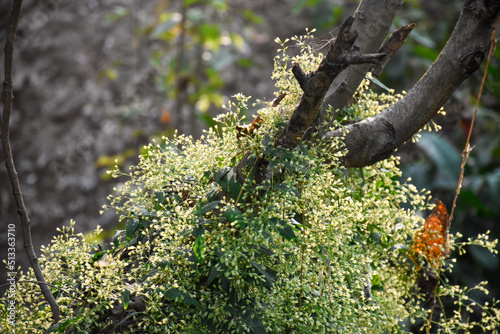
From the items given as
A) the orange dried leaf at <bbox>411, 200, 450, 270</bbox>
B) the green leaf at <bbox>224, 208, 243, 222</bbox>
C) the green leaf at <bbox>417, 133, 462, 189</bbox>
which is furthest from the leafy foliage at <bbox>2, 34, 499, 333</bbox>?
the green leaf at <bbox>417, 133, 462, 189</bbox>

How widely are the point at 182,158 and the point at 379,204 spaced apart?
37 centimetres

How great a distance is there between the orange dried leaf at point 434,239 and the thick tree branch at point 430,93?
16cm

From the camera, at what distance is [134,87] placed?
2799 mm

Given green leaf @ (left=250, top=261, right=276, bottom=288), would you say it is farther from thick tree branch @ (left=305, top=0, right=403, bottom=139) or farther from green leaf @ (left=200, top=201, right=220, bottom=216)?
thick tree branch @ (left=305, top=0, right=403, bottom=139)

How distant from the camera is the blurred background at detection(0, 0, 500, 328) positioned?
2.43 m

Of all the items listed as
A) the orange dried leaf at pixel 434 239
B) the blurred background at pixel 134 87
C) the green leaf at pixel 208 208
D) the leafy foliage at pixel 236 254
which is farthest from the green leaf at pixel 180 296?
the blurred background at pixel 134 87

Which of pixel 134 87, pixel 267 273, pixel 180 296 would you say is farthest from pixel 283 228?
pixel 134 87

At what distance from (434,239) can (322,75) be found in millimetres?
444

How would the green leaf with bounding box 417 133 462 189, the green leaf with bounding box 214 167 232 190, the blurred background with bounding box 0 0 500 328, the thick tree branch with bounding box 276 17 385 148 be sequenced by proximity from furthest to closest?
the blurred background with bounding box 0 0 500 328 → the green leaf with bounding box 417 133 462 189 → the green leaf with bounding box 214 167 232 190 → the thick tree branch with bounding box 276 17 385 148

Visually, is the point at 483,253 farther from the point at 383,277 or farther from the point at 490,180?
the point at 383,277

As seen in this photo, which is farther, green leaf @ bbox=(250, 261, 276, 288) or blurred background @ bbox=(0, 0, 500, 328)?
blurred background @ bbox=(0, 0, 500, 328)

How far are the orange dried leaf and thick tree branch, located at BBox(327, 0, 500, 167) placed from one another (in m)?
0.16

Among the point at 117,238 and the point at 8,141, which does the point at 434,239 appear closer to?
the point at 117,238

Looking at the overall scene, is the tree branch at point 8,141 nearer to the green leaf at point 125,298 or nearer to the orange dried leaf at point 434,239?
the green leaf at point 125,298
